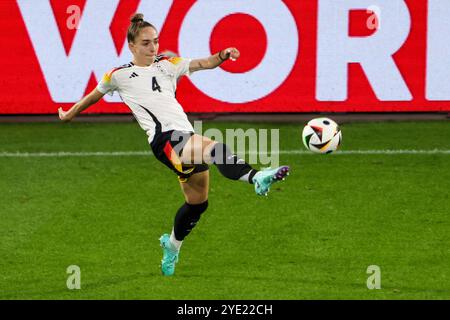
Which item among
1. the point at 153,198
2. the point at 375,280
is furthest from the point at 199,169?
the point at 153,198

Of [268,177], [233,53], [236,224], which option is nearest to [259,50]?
[236,224]

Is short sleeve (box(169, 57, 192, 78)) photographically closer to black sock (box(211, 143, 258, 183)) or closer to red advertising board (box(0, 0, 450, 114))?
black sock (box(211, 143, 258, 183))

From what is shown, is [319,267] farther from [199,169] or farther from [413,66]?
[413,66]

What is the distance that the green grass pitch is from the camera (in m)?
8.38

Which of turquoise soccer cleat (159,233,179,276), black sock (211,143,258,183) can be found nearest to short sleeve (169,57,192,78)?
black sock (211,143,258,183)

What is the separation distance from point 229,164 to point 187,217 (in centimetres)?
105

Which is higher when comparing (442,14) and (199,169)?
(442,14)

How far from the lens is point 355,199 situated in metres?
11.3

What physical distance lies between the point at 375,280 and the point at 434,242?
1479 mm

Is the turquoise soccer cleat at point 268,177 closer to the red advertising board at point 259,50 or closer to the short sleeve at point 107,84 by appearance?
the short sleeve at point 107,84

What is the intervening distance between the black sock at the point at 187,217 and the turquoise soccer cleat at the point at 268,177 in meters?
1.21

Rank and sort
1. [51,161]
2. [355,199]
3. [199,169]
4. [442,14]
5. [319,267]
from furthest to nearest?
1. [442,14]
2. [51,161]
3. [355,199]
4. [319,267]
5. [199,169]

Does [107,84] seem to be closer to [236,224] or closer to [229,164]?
[229,164]

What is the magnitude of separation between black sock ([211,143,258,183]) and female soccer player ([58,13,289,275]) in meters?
0.12
